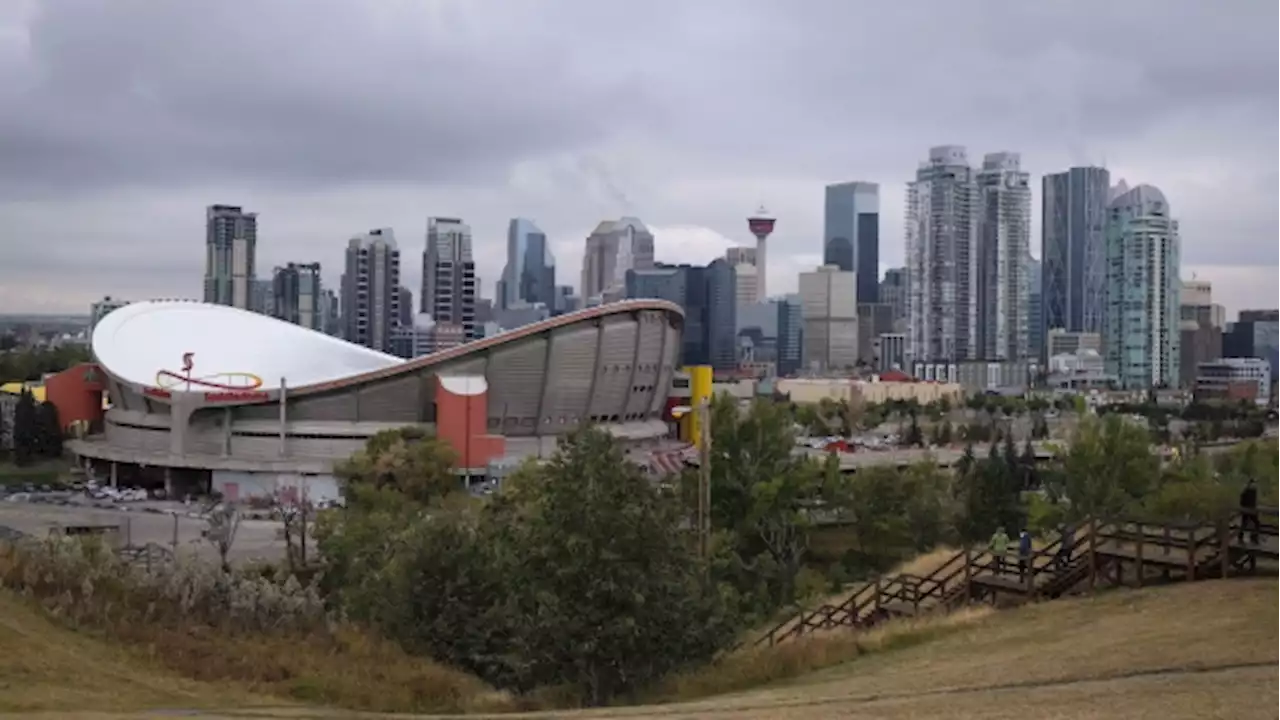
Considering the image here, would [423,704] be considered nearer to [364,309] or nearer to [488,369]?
[488,369]

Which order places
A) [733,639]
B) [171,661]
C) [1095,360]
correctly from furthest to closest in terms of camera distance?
[1095,360]
[733,639]
[171,661]

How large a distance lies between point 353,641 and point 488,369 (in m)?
51.4

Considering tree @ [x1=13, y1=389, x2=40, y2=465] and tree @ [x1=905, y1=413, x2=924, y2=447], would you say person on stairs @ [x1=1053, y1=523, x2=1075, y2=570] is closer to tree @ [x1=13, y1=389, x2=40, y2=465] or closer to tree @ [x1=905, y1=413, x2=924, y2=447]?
tree @ [x1=13, y1=389, x2=40, y2=465]

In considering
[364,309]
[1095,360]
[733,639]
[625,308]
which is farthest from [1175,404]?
[733,639]

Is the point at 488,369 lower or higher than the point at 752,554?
higher

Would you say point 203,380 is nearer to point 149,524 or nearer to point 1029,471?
point 149,524

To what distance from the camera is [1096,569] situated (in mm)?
17297

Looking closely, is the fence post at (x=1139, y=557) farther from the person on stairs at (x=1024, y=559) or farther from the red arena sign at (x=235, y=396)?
the red arena sign at (x=235, y=396)

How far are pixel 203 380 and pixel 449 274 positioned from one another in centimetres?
12114

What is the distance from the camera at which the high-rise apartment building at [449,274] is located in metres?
189

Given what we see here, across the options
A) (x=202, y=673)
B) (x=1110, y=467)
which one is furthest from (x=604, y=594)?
(x=1110, y=467)

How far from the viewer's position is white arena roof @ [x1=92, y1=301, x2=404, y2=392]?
7081 centimetres

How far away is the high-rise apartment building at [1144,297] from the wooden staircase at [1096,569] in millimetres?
176789

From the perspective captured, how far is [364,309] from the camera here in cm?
19300
